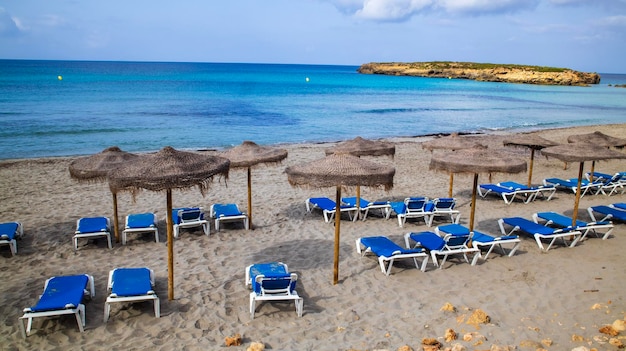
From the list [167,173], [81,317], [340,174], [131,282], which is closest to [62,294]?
[81,317]

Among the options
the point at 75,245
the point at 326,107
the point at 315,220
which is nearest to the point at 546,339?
the point at 315,220

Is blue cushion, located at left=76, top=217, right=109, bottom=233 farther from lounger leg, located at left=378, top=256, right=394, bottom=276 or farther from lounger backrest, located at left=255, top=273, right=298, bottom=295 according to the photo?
lounger leg, located at left=378, top=256, right=394, bottom=276

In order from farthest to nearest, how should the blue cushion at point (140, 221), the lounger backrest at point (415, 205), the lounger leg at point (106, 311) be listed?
1. the lounger backrest at point (415, 205)
2. the blue cushion at point (140, 221)
3. the lounger leg at point (106, 311)

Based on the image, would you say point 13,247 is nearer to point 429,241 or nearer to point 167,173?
point 167,173

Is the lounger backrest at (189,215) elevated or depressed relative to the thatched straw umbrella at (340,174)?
depressed

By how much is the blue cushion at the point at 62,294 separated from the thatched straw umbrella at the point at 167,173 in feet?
3.61

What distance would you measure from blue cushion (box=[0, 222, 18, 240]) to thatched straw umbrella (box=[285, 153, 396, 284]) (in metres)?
4.92

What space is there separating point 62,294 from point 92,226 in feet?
8.96

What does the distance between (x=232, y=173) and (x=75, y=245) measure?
22.4ft

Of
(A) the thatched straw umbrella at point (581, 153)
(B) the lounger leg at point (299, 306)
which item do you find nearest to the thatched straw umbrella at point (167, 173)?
(B) the lounger leg at point (299, 306)

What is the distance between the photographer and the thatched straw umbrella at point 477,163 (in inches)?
287

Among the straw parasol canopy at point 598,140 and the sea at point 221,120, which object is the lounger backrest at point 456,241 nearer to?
the straw parasol canopy at point 598,140

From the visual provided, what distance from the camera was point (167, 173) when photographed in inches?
211

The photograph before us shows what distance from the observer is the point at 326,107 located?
43656 millimetres
